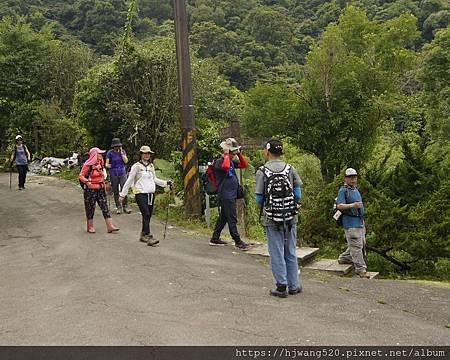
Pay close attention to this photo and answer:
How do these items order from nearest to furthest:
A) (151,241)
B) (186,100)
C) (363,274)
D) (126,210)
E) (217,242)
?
(363,274)
(151,241)
(217,242)
(186,100)
(126,210)

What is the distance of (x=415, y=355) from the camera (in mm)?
4746

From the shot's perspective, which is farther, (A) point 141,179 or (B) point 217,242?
(B) point 217,242

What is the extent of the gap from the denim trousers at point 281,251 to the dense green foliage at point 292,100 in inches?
224

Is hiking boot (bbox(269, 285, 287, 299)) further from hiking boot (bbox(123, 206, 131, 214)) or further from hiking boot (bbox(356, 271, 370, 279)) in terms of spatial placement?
hiking boot (bbox(123, 206, 131, 214))

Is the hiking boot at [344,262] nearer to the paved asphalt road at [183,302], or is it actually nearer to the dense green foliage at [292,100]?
the paved asphalt road at [183,302]

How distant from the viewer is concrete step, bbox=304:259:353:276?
8.97 meters

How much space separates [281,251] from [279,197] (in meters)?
0.65

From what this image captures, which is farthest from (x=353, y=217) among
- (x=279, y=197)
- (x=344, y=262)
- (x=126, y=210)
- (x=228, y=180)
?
(x=126, y=210)

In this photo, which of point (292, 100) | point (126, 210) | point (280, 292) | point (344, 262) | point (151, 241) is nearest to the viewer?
point (280, 292)

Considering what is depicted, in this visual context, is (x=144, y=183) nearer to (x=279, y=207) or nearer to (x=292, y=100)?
(x=279, y=207)

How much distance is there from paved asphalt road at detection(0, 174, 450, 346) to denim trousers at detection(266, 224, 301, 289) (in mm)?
330

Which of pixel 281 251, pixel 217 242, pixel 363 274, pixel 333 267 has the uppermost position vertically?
pixel 281 251

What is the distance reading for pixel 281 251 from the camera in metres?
6.42

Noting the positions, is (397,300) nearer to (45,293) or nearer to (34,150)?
(45,293)
